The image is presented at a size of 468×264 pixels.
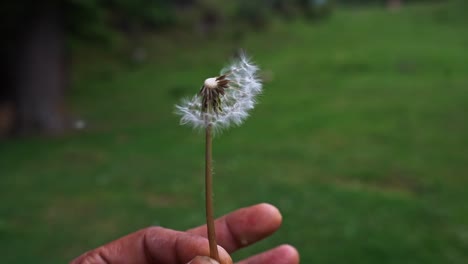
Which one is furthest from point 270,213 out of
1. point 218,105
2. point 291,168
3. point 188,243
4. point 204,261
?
point 291,168

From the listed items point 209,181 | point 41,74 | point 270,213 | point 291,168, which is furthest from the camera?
point 41,74

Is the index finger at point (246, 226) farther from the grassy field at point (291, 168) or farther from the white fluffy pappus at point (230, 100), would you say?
the grassy field at point (291, 168)

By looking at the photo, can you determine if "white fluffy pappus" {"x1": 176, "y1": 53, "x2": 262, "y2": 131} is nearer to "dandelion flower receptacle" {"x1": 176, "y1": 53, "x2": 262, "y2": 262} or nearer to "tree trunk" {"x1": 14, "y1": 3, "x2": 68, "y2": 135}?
"dandelion flower receptacle" {"x1": 176, "y1": 53, "x2": 262, "y2": 262}

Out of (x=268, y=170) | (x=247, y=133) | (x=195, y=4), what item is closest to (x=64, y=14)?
(x=247, y=133)

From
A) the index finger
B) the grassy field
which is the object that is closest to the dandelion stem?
the index finger

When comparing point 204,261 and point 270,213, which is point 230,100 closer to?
point 204,261
